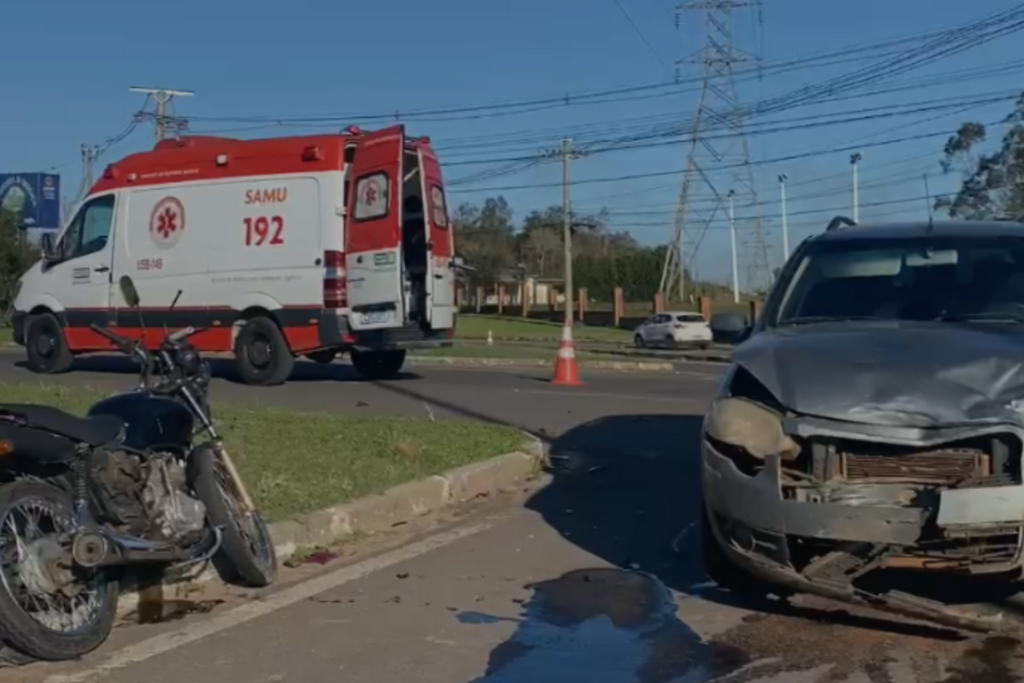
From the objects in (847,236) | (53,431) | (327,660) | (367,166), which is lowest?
(327,660)

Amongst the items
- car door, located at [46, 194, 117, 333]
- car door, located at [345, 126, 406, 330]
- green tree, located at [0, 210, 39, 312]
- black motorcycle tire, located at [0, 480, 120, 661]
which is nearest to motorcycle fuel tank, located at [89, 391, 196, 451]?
black motorcycle tire, located at [0, 480, 120, 661]

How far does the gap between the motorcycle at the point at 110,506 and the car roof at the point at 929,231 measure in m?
3.54

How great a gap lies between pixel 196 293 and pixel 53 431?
1279cm

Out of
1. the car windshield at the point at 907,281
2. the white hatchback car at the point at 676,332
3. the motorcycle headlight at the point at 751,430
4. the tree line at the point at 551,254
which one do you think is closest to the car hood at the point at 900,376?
the motorcycle headlight at the point at 751,430

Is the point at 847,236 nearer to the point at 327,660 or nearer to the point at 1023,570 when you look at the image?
the point at 1023,570

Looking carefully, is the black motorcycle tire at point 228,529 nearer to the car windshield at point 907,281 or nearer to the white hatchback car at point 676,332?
the car windshield at point 907,281

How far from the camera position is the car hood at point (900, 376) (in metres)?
5.57

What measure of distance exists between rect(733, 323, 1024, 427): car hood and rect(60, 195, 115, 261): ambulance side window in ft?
46.5

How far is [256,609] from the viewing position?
20.4 feet

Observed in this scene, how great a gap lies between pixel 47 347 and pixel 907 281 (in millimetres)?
14951

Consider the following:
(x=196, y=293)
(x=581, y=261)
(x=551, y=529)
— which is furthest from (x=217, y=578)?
(x=581, y=261)

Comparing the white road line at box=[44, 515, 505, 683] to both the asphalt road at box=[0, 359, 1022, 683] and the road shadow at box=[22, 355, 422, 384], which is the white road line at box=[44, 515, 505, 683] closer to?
the asphalt road at box=[0, 359, 1022, 683]

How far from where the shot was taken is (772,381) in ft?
19.5

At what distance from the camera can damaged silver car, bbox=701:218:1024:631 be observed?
17.9ft
